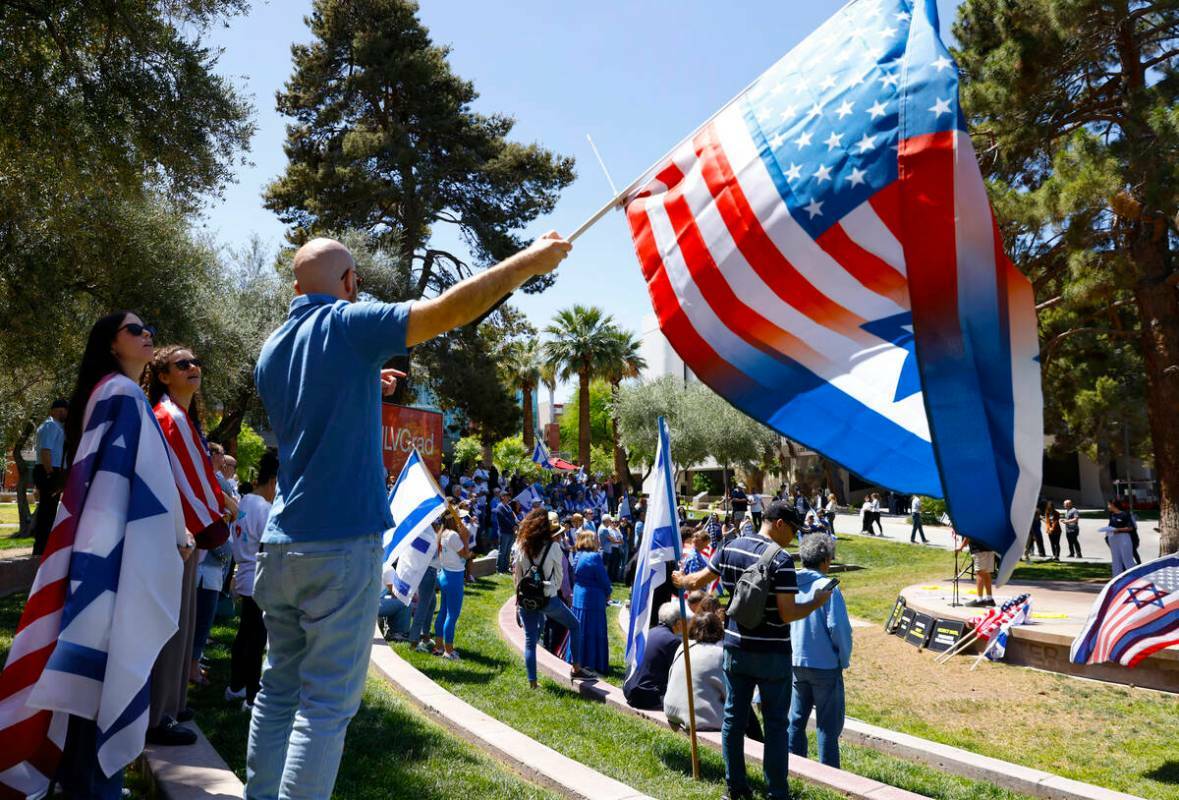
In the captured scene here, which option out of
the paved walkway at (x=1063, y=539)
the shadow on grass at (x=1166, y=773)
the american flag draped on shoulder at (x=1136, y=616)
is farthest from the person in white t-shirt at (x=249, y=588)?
the paved walkway at (x=1063, y=539)

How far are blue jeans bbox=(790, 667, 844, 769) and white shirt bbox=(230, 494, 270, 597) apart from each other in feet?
13.4

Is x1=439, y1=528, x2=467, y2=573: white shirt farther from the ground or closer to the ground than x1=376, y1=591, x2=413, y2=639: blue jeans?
farther from the ground

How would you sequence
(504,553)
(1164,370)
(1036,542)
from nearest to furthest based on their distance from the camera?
(1164,370), (504,553), (1036,542)

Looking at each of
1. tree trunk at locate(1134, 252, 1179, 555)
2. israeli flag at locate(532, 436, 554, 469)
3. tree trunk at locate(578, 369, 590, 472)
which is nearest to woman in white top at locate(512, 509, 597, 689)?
tree trunk at locate(1134, 252, 1179, 555)

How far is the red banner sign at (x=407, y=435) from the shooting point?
14.1 m

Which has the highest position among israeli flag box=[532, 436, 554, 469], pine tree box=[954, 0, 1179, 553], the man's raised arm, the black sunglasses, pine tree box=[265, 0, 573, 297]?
pine tree box=[265, 0, 573, 297]

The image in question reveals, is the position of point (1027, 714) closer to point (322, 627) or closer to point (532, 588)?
point (532, 588)

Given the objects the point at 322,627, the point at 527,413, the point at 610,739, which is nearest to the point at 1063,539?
the point at 610,739

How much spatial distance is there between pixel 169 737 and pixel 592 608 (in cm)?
596

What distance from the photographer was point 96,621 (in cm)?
306

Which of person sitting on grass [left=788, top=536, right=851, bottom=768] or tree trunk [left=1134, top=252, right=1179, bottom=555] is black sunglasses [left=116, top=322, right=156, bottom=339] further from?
tree trunk [left=1134, top=252, right=1179, bottom=555]

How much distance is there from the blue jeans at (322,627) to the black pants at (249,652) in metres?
3.56

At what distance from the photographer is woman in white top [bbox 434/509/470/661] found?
390 inches

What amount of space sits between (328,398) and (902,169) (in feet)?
9.30
